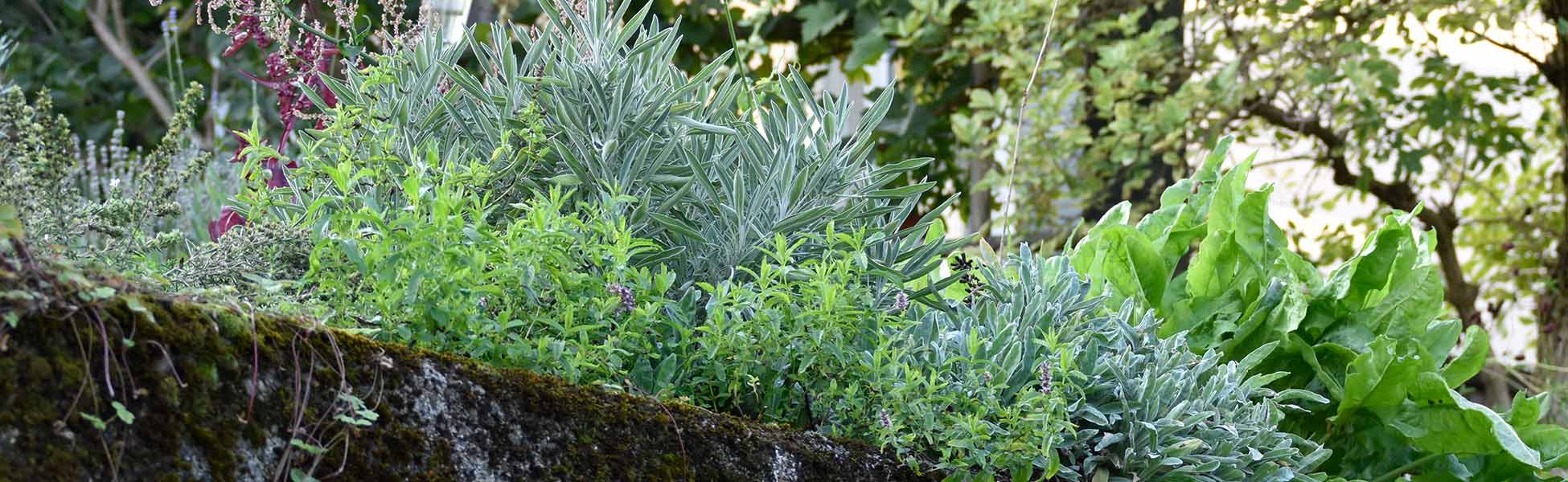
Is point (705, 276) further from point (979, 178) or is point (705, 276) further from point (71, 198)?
point (979, 178)

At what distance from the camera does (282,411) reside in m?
1.11

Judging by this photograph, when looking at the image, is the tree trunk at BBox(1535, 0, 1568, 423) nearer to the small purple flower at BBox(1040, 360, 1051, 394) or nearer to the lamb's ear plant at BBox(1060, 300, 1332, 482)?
the lamb's ear plant at BBox(1060, 300, 1332, 482)

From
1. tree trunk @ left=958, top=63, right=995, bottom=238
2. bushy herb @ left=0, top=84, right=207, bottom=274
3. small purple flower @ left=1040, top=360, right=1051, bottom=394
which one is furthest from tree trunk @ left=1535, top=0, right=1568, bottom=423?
bushy herb @ left=0, top=84, right=207, bottom=274

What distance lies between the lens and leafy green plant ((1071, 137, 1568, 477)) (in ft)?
6.68

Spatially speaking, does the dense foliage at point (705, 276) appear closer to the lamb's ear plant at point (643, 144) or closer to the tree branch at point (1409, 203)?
the lamb's ear plant at point (643, 144)

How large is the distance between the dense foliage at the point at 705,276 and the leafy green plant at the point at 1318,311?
0.04 ft

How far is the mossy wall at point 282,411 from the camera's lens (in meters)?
0.97

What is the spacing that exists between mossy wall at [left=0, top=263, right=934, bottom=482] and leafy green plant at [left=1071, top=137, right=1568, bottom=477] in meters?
0.91

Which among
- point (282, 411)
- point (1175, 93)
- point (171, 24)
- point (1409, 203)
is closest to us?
point (282, 411)

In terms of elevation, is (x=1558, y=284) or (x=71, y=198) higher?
(x=71, y=198)

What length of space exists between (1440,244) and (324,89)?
4.20 m

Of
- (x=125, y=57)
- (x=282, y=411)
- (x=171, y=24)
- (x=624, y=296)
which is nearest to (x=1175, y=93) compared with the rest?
(x=171, y=24)

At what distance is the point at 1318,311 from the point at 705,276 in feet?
3.32

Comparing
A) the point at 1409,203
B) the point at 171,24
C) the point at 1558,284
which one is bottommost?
the point at 1558,284
